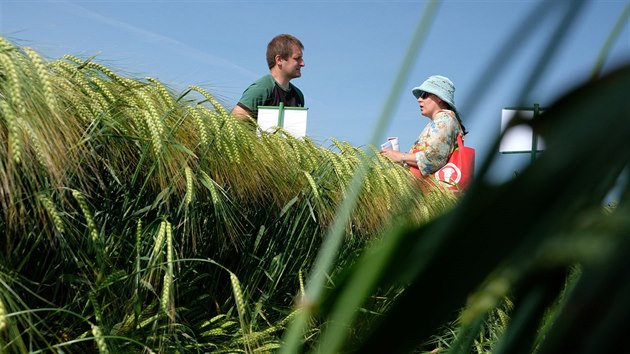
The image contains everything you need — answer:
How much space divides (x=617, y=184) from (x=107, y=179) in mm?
1720

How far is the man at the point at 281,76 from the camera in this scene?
3760mm

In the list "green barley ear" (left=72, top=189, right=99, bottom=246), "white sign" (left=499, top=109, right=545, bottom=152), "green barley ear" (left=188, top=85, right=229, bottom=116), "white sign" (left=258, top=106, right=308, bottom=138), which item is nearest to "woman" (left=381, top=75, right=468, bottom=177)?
"white sign" (left=258, top=106, right=308, bottom=138)

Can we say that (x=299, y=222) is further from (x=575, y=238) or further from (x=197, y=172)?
(x=575, y=238)

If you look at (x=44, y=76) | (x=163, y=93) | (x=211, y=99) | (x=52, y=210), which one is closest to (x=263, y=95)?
(x=211, y=99)

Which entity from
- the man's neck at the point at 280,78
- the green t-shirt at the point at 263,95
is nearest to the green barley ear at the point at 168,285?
the green t-shirt at the point at 263,95

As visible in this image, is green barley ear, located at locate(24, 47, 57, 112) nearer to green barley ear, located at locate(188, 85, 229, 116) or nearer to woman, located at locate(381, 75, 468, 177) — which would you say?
green barley ear, located at locate(188, 85, 229, 116)

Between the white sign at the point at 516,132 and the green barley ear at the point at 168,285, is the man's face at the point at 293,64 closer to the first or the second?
the green barley ear at the point at 168,285

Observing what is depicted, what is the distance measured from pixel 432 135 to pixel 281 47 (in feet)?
4.18

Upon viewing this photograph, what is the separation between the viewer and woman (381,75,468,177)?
10.1 ft

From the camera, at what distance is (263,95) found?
3.72m

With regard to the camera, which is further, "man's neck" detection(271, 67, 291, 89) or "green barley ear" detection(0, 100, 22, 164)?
"man's neck" detection(271, 67, 291, 89)

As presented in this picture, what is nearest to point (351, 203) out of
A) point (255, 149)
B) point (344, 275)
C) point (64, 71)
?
point (344, 275)

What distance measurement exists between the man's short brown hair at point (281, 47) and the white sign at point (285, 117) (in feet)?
2.34

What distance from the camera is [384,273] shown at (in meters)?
0.19
